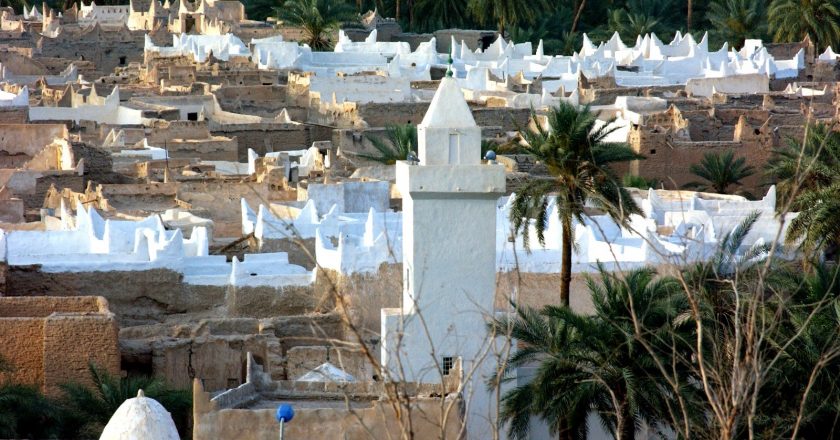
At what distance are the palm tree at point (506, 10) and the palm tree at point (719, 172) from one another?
22292 millimetres

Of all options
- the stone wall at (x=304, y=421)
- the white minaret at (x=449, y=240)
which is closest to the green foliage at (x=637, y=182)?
the white minaret at (x=449, y=240)

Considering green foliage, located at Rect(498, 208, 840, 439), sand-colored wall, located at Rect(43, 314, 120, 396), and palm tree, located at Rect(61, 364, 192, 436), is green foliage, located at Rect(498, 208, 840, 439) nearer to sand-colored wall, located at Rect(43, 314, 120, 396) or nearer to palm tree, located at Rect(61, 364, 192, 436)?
palm tree, located at Rect(61, 364, 192, 436)

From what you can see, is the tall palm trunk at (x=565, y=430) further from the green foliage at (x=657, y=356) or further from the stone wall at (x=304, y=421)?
the stone wall at (x=304, y=421)

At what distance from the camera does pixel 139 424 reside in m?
16.9

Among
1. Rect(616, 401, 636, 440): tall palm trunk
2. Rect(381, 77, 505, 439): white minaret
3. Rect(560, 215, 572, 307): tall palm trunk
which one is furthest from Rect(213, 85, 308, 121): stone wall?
Rect(616, 401, 636, 440): tall palm trunk

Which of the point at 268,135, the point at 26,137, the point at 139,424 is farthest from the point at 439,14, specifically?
the point at 139,424

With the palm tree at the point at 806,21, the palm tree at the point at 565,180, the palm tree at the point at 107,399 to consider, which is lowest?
the palm tree at the point at 107,399

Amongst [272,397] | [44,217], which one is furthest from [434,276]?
[44,217]

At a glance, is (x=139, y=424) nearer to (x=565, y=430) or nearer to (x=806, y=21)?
(x=565, y=430)

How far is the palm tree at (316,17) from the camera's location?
58500mm

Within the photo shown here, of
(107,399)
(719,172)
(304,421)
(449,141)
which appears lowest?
(107,399)

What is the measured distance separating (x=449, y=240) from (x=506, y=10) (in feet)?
131

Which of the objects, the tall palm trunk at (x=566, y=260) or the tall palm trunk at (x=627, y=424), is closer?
the tall palm trunk at (x=627, y=424)

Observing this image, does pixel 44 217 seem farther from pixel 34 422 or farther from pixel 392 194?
pixel 34 422
